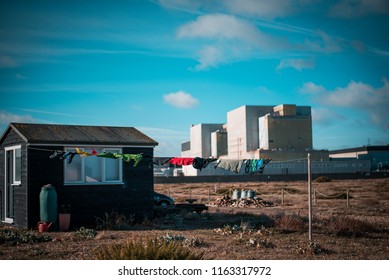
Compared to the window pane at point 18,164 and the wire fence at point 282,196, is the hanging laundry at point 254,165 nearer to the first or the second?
the window pane at point 18,164

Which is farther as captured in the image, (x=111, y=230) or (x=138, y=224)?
(x=138, y=224)

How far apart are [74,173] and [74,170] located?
9cm

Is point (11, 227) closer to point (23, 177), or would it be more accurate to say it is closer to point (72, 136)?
point (23, 177)

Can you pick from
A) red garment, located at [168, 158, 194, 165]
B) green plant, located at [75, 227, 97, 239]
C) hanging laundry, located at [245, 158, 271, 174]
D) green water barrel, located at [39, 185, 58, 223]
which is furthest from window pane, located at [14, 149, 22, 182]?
hanging laundry, located at [245, 158, 271, 174]

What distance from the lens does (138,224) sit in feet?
52.0

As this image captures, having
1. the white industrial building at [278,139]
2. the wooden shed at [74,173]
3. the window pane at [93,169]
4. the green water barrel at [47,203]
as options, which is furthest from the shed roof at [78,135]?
the white industrial building at [278,139]

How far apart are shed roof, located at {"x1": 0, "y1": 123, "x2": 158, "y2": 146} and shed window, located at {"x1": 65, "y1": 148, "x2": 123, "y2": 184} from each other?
1.15ft

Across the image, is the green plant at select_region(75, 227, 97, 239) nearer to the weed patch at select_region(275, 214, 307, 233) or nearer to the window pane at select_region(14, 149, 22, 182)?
the window pane at select_region(14, 149, 22, 182)

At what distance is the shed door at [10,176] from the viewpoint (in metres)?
15.6

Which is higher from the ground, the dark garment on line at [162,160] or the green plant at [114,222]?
the dark garment on line at [162,160]

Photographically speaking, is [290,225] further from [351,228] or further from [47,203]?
[47,203]
